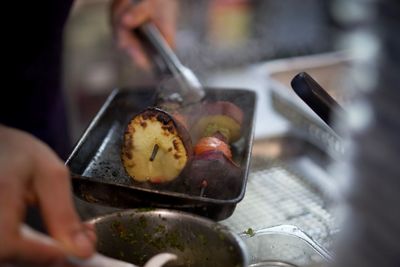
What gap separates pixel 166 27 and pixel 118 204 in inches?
38.0

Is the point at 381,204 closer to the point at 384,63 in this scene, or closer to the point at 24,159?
the point at 384,63

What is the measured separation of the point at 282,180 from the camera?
150cm

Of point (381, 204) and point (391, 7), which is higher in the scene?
point (391, 7)

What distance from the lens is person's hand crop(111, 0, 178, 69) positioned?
1.87m

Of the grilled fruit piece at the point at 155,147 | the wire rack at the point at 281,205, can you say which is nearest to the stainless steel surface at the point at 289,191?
the wire rack at the point at 281,205

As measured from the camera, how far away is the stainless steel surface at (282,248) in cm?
111

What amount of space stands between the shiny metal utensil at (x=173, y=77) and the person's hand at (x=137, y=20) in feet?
0.38

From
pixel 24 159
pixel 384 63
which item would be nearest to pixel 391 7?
pixel 384 63

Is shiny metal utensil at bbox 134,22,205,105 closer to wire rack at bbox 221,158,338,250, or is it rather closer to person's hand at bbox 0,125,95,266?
wire rack at bbox 221,158,338,250

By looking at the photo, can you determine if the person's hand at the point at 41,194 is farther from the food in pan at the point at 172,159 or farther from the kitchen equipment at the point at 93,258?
the food in pan at the point at 172,159

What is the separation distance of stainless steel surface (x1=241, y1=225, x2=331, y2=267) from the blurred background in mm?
2021

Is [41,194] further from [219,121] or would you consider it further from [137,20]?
[137,20]

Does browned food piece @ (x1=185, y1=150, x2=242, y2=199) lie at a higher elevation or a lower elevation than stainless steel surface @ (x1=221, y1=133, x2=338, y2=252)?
higher

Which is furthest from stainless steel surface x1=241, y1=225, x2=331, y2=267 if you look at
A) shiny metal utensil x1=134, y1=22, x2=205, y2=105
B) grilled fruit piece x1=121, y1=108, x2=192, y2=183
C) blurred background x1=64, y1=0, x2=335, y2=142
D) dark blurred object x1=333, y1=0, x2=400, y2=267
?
blurred background x1=64, y1=0, x2=335, y2=142
